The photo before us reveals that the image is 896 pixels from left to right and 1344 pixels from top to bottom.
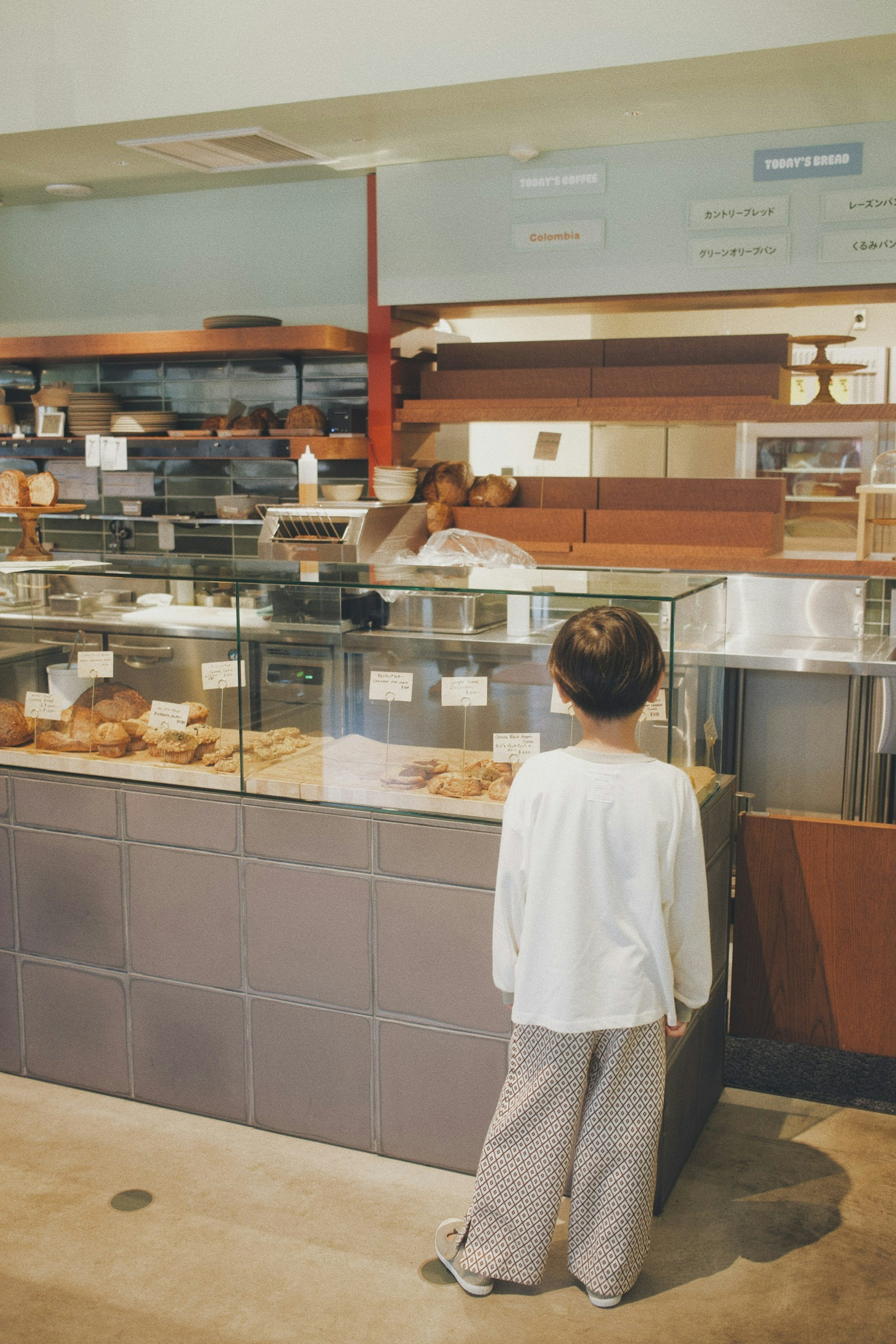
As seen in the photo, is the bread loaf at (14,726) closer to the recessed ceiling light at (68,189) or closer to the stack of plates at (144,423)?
the stack of plates at (144,423)

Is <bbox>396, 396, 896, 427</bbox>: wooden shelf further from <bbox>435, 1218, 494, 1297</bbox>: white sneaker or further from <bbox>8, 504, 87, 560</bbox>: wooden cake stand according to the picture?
<bbox>435, 1218, 494, 1297</bbox>: white sneaker

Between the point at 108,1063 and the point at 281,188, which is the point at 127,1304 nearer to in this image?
the point at 108,1063

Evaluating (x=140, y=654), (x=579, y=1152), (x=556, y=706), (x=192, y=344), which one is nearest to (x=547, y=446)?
(x=192, y=344)

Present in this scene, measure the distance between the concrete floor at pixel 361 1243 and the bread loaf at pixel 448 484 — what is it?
10.8 feet

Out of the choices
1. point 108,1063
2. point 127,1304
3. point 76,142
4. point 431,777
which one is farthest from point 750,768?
point 76,142

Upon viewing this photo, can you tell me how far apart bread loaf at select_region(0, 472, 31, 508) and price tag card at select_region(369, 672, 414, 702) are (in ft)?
5.94

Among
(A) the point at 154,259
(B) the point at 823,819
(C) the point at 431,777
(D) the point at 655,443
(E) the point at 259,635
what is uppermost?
(A) the point at 154,259

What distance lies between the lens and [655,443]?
788 cm

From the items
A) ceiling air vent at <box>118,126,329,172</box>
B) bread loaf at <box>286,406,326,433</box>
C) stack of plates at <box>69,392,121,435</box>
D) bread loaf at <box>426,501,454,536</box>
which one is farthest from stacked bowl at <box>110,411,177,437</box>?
bread loaf at <box>426,501,454,536</box>

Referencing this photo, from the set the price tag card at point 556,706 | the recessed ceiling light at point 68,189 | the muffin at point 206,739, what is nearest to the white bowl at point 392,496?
the recessed ceiling light at point 68,189

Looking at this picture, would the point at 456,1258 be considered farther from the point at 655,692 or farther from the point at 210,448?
the point at 210,448

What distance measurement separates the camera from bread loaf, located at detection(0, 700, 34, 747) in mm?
2832

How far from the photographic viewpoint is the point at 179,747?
2.64 metres

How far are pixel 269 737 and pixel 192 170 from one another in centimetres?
350
